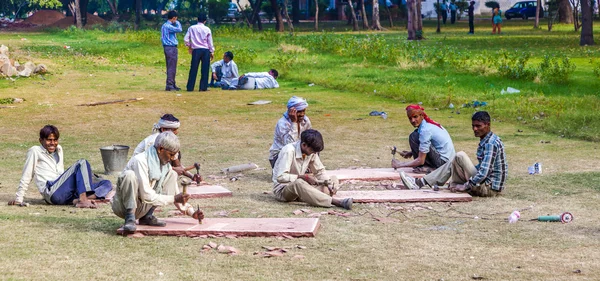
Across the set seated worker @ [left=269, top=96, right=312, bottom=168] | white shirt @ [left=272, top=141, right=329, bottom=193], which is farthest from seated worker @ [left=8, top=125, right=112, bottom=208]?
seated worker @ [left=269, top=96, right=312, bottom=168]

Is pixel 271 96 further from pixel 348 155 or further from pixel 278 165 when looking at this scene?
pixel 278 165

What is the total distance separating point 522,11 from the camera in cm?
6188

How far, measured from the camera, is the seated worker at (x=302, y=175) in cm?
846

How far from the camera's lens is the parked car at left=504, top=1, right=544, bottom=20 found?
61844 millimetres

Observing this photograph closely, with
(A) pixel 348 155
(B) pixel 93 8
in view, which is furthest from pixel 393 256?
(B) pixel 93 8

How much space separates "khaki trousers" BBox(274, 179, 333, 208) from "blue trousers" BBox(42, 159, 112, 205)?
194cm

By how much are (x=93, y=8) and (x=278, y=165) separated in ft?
253

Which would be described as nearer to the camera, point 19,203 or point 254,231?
point 254,231

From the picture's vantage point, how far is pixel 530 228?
7.56 metres

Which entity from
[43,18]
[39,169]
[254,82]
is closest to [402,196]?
[39,169]

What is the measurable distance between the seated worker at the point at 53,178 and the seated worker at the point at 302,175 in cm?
185

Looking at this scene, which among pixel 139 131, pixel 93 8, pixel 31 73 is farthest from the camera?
pixel 93 8

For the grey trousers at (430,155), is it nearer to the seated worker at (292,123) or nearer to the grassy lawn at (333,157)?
the grassy lawn at (333,157)

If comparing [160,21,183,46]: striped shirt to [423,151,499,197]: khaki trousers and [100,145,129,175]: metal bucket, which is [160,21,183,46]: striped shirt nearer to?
[100,145,129,175]: metal bucket
